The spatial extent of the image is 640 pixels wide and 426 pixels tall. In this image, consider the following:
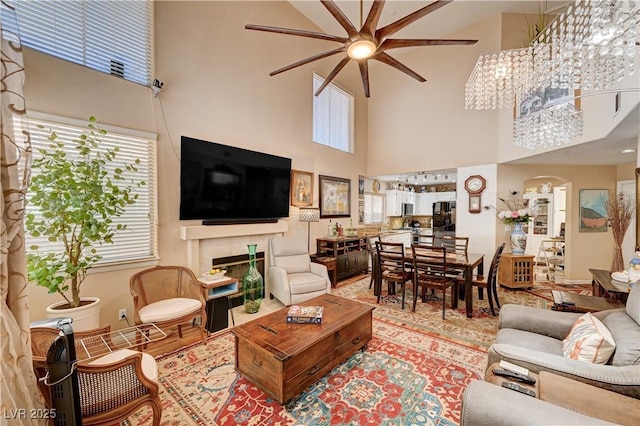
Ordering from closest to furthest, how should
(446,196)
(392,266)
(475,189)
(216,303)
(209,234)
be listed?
(216,303) → (209,234) → (392,266) → (475,189) → (446,196)

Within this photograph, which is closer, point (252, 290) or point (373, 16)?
point (373, 16)

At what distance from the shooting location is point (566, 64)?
6.67 ft

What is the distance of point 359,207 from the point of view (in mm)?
6348

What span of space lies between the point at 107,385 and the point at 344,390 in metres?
1.54

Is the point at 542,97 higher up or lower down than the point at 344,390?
higher up

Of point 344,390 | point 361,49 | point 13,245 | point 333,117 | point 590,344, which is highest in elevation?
point 333,117

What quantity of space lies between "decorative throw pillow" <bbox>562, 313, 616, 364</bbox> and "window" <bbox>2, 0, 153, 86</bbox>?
4455 millimetres

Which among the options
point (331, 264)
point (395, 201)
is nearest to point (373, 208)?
point (395, 201)

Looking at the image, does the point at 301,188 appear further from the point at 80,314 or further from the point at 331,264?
the point at 80,314

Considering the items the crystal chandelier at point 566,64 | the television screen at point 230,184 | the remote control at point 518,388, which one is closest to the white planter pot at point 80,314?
the television screen at point 230,184

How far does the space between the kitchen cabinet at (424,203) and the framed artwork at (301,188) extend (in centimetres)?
521

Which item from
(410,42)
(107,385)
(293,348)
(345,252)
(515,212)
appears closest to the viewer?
(107,385)

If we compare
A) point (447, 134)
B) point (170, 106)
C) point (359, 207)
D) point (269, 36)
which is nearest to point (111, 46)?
point (170, 106)

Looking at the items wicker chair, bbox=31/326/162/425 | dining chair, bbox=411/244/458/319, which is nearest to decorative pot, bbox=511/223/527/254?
dining chair, bbox=411/244/458/319
